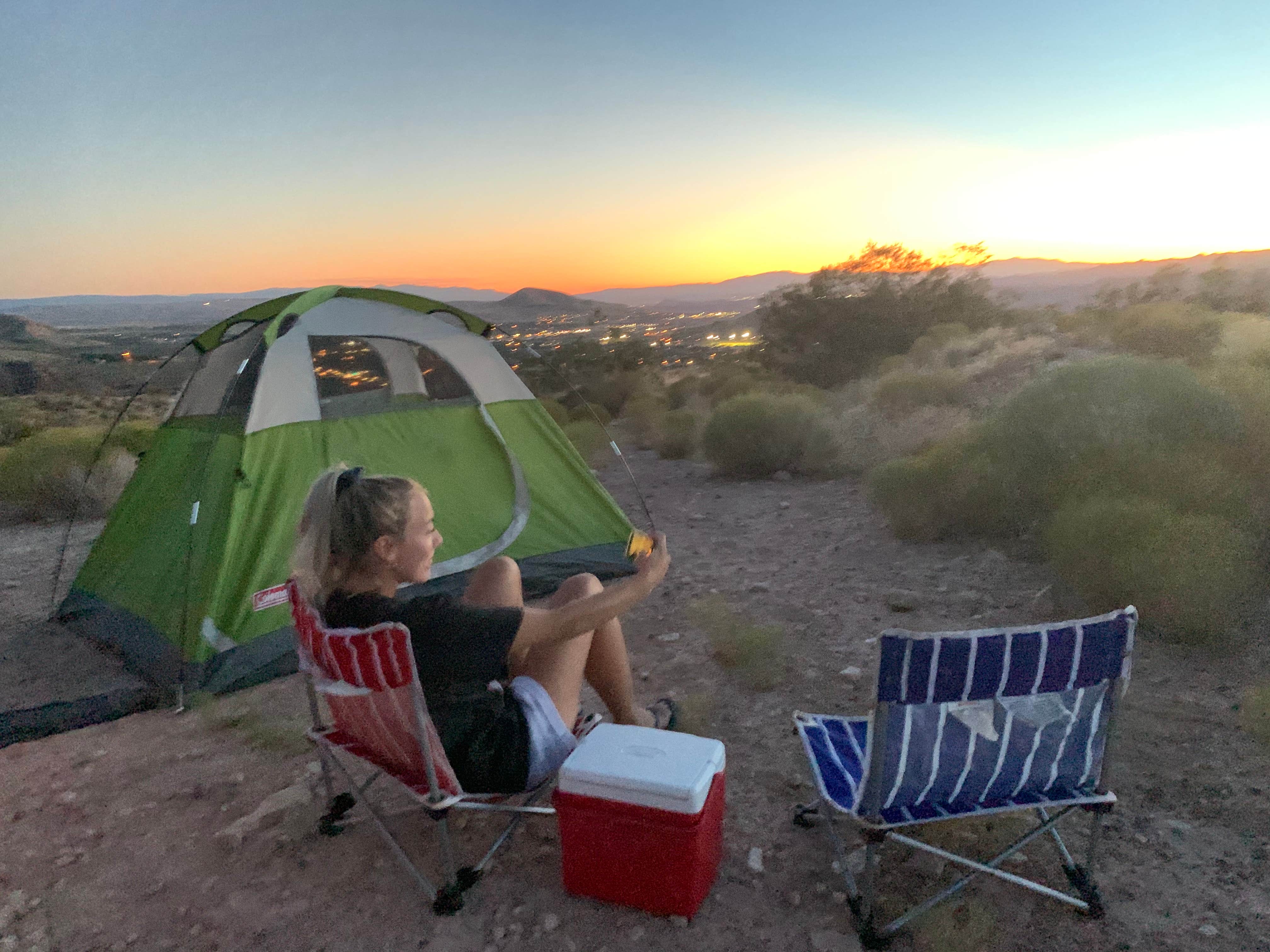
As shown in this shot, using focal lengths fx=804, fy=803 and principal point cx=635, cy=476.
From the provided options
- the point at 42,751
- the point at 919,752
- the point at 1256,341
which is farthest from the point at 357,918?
the point at 1256,341

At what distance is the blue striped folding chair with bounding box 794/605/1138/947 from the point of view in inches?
69.1

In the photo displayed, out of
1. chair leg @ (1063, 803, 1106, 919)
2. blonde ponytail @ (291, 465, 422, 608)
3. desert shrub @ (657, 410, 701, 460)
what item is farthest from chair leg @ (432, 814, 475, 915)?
desert shrub @ (657, 410, 701, 460)

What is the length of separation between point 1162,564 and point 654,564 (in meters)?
3.04

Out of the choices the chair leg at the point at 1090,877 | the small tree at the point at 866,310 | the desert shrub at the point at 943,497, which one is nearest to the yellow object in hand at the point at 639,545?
the chair leg at the point at 1090,877

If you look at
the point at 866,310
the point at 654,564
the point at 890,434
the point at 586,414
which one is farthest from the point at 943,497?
the point at 866,310

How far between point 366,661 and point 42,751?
2522 millimetres

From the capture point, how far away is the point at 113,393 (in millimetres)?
25375

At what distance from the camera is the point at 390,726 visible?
2184 mm

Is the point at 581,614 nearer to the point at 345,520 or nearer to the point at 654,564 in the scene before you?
the point at 654,564

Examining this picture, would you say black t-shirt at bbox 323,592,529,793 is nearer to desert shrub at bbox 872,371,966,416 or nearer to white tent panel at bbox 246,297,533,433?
white tent panel at bbox 246,297,533,433

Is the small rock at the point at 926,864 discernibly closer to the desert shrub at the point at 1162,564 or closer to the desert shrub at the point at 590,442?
the desert shrub at the point at 1162,564

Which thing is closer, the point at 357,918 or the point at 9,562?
the point at 357,918

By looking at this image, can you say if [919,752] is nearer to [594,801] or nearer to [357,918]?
[594,801]

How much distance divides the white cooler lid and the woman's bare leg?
1.03 ft
